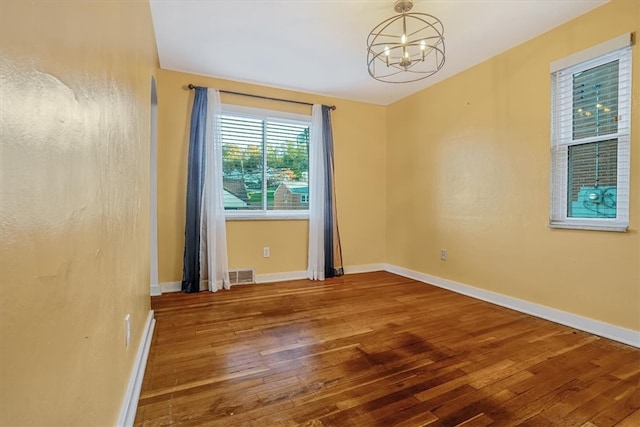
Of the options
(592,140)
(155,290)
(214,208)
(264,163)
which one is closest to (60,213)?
(214,208)

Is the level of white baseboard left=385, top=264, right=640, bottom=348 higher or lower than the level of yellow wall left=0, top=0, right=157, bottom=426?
lower

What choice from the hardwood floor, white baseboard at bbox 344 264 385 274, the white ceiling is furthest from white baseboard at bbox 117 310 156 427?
white baseboard at bbox 344 264 385 274

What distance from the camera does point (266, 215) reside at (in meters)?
4.02

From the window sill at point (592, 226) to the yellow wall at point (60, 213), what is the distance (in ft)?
10.3

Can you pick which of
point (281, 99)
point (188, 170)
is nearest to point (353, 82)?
point (281, 99)

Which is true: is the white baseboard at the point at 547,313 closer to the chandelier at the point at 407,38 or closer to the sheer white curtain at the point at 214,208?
the chandelier at the point at 407,38

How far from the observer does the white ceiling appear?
2387 millimetres

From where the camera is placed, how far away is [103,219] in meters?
1.00

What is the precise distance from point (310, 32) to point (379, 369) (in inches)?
108

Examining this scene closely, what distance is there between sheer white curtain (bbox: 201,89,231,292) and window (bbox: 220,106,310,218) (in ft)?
0.57

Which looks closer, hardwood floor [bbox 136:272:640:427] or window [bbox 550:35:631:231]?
hardwood floor [bbox 136:272:640:427]

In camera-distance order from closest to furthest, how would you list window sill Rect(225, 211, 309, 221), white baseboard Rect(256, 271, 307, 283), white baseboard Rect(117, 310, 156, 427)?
white baseboard Rect(117, 310, 156, 427) → window sill Rect(225, 211, 309, 221) → white baseboard Rect(256, 271, 307, 283)

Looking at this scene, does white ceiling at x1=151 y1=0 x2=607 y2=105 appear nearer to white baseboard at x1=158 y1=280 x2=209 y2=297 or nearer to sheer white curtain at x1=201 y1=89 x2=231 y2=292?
sheer white curtain at x1=201 y1=89 x2=231 y2=292

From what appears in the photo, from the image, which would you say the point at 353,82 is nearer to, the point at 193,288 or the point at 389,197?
the point at 389,197
